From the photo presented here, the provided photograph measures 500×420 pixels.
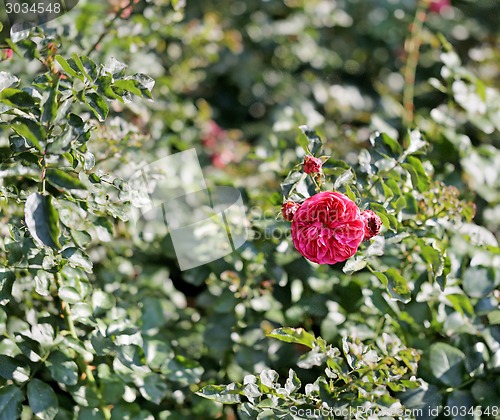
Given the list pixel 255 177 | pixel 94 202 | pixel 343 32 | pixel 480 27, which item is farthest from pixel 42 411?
pixel 480 27

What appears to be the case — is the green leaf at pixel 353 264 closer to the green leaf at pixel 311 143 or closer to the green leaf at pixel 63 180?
the green leaf at pixel 311 143

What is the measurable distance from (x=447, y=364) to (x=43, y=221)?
35.3 inches

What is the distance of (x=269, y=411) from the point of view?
1127 mm

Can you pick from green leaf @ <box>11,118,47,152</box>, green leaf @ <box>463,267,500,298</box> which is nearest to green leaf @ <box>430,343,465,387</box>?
green leaf @ <box>463,267,500,298</box>

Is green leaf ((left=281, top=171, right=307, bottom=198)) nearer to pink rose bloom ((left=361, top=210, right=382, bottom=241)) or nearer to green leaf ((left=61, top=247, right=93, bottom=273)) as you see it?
pink rose bloom ((left=361, top=210, right=382, bottom=241))

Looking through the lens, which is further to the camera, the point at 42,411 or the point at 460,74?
the point at 460,74

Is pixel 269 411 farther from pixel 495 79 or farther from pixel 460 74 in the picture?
pixel 495 79

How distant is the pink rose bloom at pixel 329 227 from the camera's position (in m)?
1.08

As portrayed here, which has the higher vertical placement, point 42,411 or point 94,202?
point 94,202

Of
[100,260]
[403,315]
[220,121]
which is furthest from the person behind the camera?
[220,121]

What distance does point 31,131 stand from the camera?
3.29ft

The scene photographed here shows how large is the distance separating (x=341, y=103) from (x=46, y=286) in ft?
5.39

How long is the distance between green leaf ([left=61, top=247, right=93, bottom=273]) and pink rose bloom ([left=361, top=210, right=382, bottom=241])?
49 centimetres

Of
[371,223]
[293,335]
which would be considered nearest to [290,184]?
[371,223]
